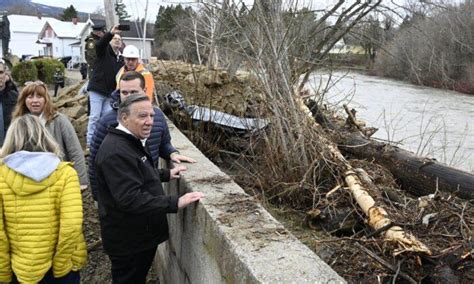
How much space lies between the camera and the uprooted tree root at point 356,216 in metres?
3.14

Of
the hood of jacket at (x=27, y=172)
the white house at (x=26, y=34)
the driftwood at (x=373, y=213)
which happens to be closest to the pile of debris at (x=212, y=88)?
the driftwood at (x=373, y=213)

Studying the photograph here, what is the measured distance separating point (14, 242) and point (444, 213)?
301 cm

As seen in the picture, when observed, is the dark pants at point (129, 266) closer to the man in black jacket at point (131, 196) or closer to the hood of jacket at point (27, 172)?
the man in black jacket at point (131, 196)

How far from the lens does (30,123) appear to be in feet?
9.33

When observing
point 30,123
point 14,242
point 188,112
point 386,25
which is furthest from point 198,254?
point 386,25

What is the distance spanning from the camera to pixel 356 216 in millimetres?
4398

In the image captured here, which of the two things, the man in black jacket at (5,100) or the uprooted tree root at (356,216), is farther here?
the man in black jacket at (5,100)

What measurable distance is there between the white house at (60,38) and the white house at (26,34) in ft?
6.57

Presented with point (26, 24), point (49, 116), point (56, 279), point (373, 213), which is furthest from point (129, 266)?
point (26, 24)

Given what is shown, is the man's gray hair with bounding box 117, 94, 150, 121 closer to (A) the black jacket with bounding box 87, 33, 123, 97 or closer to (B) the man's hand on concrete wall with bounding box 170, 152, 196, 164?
(B) the man's hand on concrete wall with bounding box 170, 152, 196, 164

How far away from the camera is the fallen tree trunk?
537 cm

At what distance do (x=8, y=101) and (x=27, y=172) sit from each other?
7.39 feet

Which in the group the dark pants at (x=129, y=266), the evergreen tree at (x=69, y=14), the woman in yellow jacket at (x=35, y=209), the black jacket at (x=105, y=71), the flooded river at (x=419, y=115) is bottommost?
the flooded river at (x=419, y=115)

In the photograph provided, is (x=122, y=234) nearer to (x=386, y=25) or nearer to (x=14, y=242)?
(x=14, y=242)
